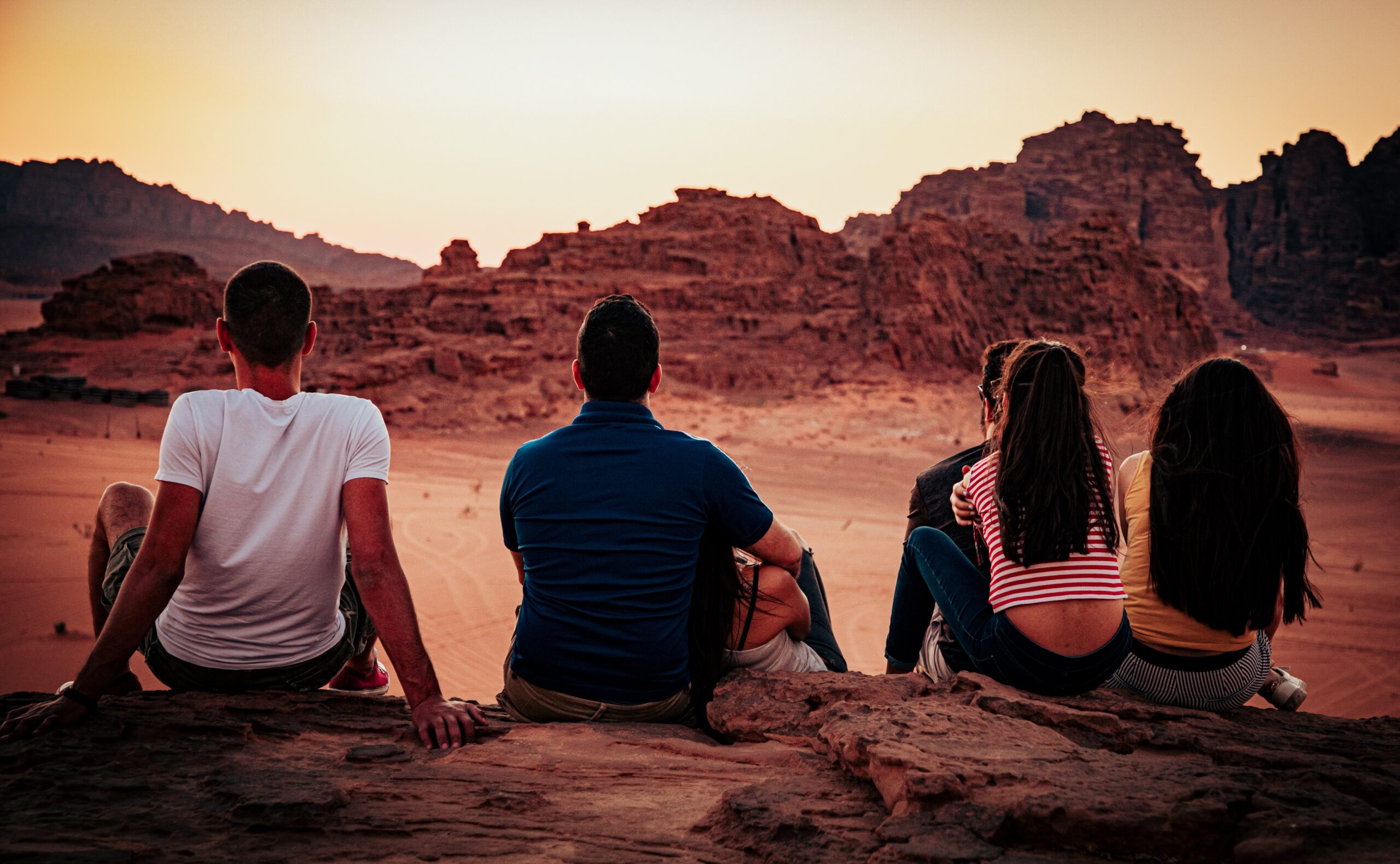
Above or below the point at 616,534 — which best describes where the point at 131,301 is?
above

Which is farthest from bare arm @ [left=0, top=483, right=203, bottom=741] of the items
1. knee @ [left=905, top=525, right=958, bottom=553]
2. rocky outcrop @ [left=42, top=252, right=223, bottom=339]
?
rocky outcrop @ [left=42, top=252, right=223, bottom=339]

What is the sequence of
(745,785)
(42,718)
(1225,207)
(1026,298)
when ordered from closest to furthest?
(745,785) < (42,718) < (1026,298) < (1225,207)

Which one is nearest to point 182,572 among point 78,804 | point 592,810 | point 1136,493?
point 78,804

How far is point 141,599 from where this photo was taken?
2508mm

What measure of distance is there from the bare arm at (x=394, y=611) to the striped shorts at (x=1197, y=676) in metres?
2.34

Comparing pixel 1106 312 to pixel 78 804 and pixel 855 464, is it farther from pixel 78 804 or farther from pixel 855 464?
pixel 78 804

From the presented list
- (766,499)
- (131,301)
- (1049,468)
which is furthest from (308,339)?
(131,301)

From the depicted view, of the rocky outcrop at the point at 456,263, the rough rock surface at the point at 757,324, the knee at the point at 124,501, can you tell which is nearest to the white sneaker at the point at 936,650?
the knee at the point at 124,501

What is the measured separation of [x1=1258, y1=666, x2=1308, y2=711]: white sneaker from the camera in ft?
10.8

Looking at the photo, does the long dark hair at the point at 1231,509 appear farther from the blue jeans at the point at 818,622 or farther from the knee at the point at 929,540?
the blue jeans at the point at 818,622

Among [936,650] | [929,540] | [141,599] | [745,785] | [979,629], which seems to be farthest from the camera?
[936,650]

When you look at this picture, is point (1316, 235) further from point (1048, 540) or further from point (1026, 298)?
point (1048, 540)

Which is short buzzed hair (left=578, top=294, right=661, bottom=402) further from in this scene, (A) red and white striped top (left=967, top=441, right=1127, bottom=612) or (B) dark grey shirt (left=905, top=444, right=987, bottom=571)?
(B) dark grey shirt (left=905, top=444, right=987, bottom=571)

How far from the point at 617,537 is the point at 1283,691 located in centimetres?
280
